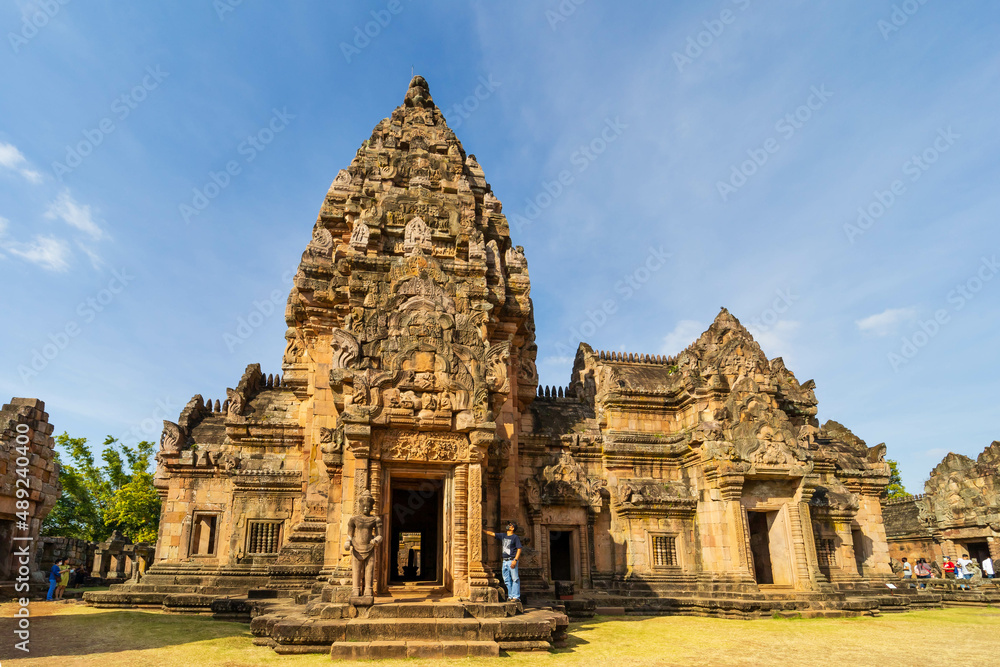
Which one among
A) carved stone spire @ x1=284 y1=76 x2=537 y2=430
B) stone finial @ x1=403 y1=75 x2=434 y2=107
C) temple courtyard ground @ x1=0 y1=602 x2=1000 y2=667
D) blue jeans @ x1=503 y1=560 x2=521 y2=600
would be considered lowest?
temple courtyard ground @ x1=0 y1=602 x2=1000 y2=667

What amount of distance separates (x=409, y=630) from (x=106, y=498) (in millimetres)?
33396

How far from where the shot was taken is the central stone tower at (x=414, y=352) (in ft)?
34.6

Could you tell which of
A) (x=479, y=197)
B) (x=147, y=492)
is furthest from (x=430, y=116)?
(x=147, y=492)

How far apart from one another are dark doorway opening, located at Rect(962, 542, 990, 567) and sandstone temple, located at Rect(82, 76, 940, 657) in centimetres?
967

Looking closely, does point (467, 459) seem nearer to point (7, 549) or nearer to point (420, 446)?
point (420, 446)

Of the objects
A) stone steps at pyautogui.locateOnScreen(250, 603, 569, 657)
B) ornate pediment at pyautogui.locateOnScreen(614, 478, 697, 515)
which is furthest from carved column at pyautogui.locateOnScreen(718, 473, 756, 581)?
stone steps at pyautogui.locateOnScreen(250, 603, 569, 657)

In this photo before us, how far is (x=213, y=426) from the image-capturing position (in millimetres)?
19781

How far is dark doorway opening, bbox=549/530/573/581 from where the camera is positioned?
18.1 meters

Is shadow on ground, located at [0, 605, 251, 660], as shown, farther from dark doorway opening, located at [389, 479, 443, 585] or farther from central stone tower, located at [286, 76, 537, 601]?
dark doorway opening, located at [389, 479, 443, 585]

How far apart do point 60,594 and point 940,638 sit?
22.0 metres

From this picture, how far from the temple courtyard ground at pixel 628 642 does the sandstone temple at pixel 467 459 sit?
0.78 m

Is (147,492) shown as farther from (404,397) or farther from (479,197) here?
(404,397)

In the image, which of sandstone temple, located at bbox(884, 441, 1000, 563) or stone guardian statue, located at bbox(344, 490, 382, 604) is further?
sandstone temple, located at bbox(884, 441, 1000, 563)

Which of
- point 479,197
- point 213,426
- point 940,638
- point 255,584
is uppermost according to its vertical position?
point 479,197
